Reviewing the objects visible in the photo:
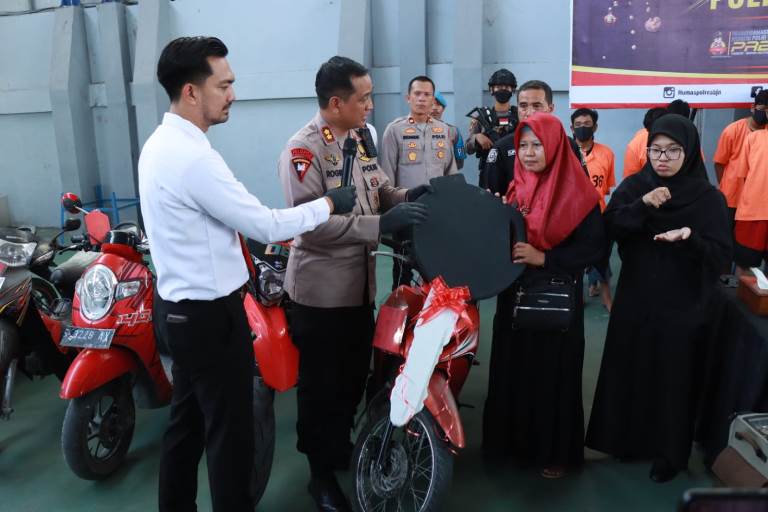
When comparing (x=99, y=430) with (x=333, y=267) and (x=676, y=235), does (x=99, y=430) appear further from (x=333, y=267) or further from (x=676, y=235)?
(x=676, y=235)

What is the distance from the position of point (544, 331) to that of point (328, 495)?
0.92 m

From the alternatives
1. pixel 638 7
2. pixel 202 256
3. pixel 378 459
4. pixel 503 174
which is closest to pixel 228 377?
pixel 202 256

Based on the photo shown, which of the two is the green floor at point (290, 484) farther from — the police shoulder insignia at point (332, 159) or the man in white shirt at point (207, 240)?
the police shoulder insignia at point (332, 159)

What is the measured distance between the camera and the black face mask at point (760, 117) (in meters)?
3.73

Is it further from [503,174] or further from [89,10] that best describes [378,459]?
[89,10]

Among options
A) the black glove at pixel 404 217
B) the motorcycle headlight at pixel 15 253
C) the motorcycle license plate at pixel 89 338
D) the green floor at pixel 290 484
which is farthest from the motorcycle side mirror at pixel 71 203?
the black glove at pixel 404 217

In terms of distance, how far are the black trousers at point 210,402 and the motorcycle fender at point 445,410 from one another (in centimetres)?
53

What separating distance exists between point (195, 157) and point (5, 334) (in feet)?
5.20

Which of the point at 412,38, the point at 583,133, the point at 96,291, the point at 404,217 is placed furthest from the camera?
the point at 412,38

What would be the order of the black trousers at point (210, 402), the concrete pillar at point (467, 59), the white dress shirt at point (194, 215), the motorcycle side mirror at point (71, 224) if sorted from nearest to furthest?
the white dress shirt at point (194, 215) < the black trousers at point (210, 402) < the motorcycle side mirror at point (71, 224) < the concrete pillar at point (467, 59)

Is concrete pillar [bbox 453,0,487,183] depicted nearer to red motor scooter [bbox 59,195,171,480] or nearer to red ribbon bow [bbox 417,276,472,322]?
red motor scooter [bbox 59,195,171,480]

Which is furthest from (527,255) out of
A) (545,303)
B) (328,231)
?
(328,231)

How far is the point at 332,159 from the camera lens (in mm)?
2014

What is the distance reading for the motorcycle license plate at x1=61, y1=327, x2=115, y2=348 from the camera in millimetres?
2273
